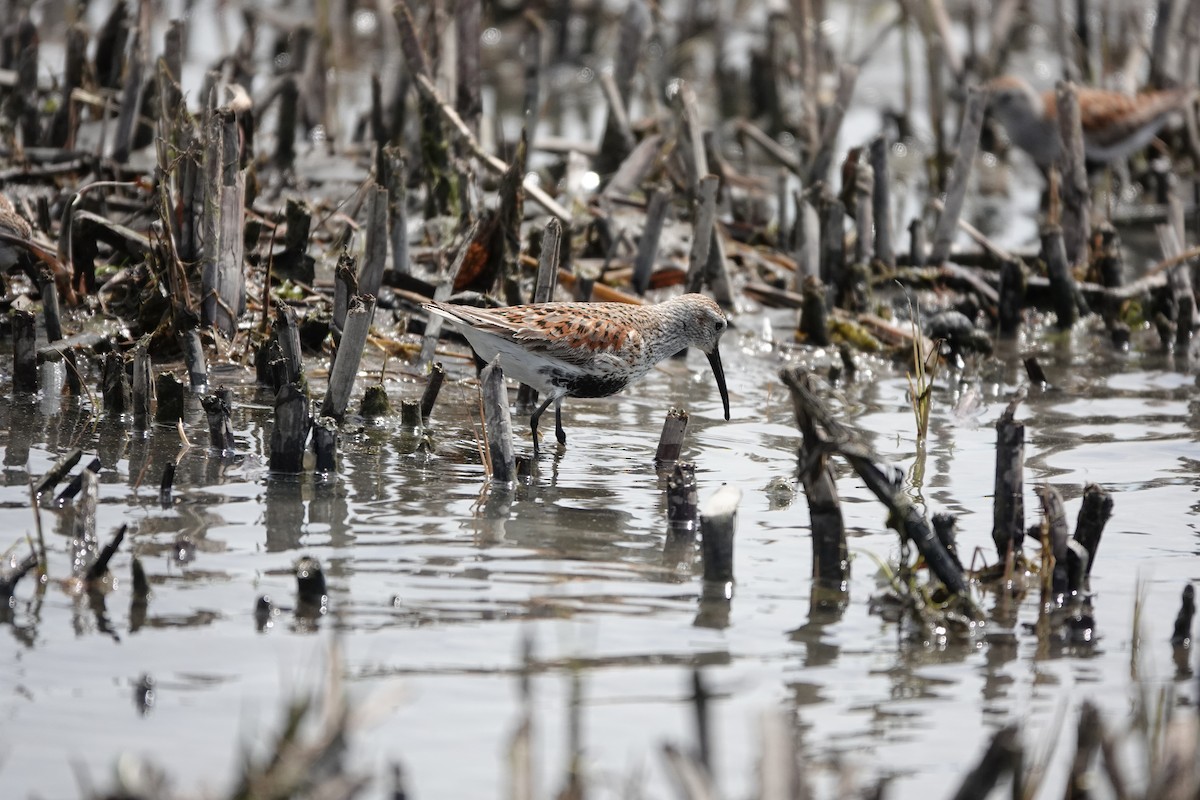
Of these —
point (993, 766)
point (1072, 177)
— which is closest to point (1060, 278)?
A: point (1072, 177)

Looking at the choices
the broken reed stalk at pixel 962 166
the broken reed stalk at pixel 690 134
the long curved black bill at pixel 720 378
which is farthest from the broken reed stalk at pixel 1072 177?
the long curved black bill at pixel 720 378

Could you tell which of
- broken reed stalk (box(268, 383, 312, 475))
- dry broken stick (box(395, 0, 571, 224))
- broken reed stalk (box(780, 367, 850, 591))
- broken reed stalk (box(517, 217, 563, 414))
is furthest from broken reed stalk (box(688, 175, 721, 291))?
broken reed stalk (box(780, 367, 850, 591))

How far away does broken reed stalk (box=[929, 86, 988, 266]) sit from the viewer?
31.0ft

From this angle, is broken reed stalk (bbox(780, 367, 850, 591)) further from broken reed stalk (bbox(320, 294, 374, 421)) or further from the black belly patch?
Result: broken reed stalk (bbox(320, 294, 374, 421))

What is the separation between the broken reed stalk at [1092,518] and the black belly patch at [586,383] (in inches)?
99.9

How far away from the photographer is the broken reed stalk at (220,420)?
6074 millimetres

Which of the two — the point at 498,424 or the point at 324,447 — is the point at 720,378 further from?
the point at 324,447

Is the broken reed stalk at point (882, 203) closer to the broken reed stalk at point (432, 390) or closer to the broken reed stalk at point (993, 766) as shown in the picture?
the broken reed stalk at point (432, 390)

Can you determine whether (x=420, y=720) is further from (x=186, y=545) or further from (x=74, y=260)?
(x=74, y=260)

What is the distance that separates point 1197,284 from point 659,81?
23.8 feet

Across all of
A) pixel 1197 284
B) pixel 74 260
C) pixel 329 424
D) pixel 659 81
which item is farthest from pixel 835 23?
pixel 329 424

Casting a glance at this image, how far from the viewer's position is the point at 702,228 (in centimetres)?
882

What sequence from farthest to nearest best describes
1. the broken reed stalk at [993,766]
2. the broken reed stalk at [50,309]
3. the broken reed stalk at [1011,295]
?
the broken reed stalk at [1011,295]
the broken reed stalk at [50,309]
the broken reed stalk at [993,766]

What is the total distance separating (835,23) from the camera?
1792cm
